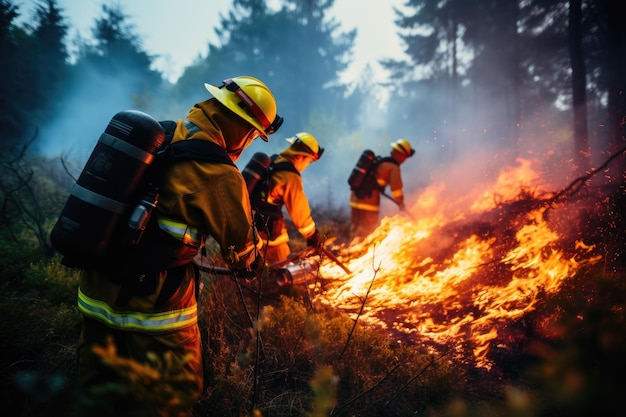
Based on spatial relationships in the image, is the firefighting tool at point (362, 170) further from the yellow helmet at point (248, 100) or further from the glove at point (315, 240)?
the yellow helmet at point (248, 100)

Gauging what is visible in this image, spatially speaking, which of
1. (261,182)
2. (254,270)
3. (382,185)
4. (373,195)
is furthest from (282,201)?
(382,185)

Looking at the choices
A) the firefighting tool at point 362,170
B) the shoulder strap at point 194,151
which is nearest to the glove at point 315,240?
the shoulder strap at point 194,151

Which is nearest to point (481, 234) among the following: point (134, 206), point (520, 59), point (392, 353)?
point (392, 353)

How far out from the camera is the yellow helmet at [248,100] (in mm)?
2385

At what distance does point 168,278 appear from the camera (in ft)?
6.69

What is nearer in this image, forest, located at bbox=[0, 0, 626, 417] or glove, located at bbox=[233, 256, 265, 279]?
forest, located at bbox=[0, 0, 626, 417]

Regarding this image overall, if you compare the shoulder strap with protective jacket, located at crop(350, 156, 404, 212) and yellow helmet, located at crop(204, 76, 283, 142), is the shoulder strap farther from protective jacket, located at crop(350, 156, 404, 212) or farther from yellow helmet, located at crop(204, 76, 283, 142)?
protective jacket, located at crop(350, 156, 404, 212)

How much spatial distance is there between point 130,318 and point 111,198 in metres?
0.74

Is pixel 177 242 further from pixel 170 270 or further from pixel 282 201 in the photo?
pixel 282 201

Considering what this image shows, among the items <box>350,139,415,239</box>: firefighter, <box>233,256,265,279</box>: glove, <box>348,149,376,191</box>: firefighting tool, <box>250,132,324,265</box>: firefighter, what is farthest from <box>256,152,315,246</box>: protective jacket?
<box>350,139,415,239</box>: firefighter

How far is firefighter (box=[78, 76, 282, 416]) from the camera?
6.36 ft

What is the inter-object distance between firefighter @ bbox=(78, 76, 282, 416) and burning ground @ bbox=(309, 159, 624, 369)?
1617mm

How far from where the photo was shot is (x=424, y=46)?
25562 mm

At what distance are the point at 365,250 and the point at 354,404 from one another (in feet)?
11.4
